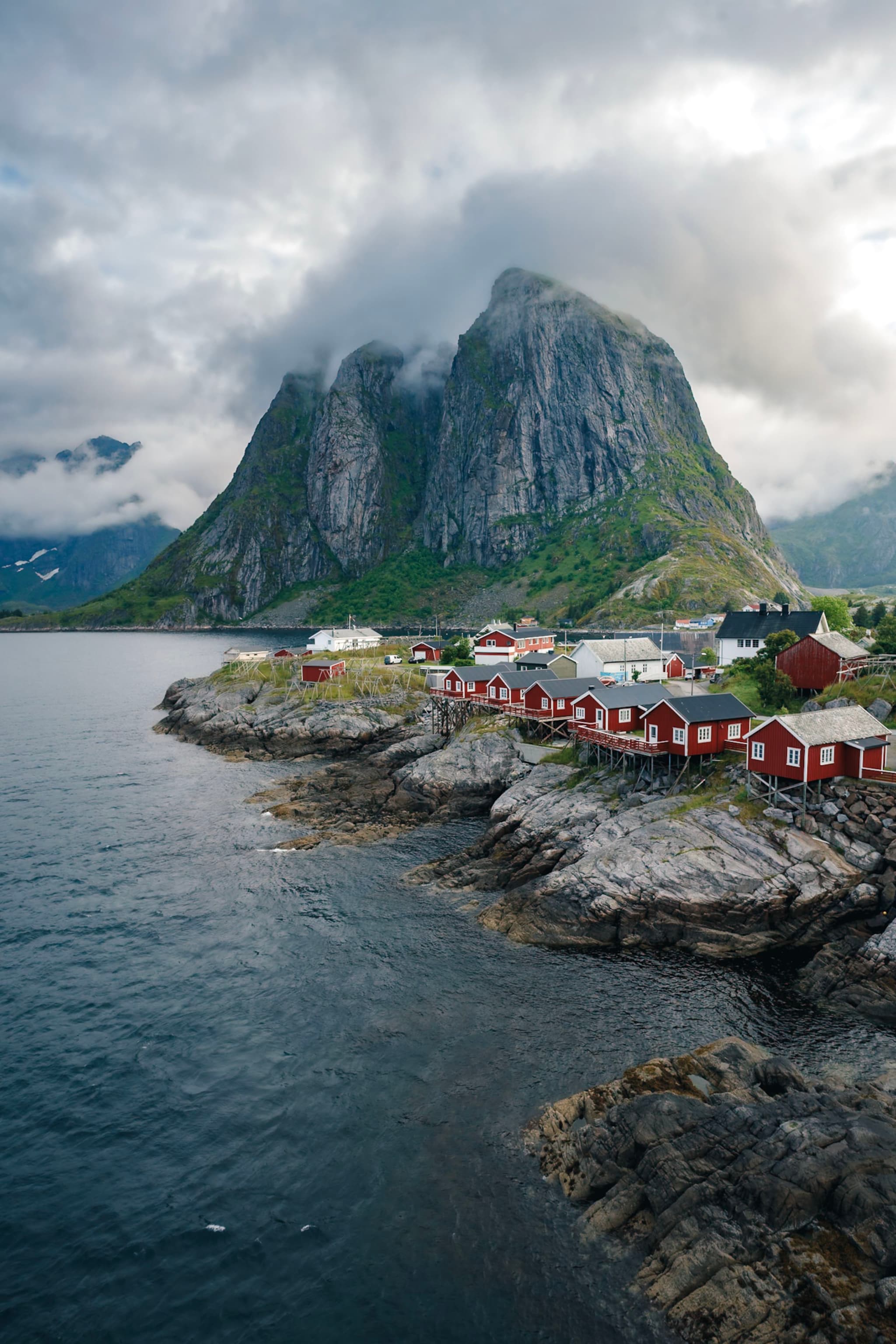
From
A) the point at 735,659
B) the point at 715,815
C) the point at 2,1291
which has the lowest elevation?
the point at 2,1291

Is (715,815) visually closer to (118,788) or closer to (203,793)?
(203,793)

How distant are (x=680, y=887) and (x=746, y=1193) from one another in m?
18.4

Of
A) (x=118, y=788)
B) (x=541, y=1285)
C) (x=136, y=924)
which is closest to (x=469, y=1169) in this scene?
(x=541, y=1285)

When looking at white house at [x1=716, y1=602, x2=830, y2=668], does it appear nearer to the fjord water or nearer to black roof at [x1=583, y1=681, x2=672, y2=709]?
black roof at [x1=583, y1=681, x2=672, y2=709]

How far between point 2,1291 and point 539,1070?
1706cm

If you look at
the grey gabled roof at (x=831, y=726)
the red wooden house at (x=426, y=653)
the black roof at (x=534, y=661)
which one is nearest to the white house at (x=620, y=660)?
the black roof at (x=534, y=661)

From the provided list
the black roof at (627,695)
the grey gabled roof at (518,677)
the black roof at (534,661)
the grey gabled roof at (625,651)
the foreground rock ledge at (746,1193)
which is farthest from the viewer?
the black roof at (534,661)

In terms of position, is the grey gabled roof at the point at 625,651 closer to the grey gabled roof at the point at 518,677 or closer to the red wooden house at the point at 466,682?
the grey gabled roof at the point at 518,677

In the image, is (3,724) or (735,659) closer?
(735,659)

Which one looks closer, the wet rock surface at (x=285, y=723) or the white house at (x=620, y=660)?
the white house at (x=620, y=660)

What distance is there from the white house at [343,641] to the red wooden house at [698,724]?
91927 mm

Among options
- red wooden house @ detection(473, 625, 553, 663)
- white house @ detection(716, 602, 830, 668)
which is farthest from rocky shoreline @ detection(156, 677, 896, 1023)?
red wooden house @ detection(473, 625, 553, 663)

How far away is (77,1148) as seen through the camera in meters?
23.6

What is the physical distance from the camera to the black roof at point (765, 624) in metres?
80.8
